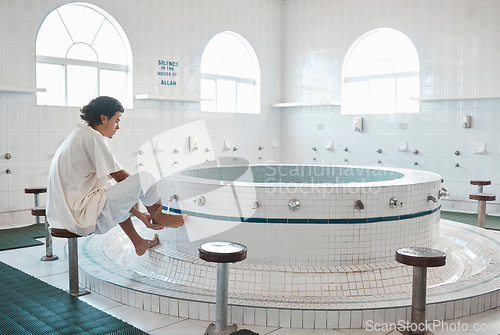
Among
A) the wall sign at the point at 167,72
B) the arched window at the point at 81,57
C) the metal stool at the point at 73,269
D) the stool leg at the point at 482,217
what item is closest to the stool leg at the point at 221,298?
the metal stool at the point at 73,269

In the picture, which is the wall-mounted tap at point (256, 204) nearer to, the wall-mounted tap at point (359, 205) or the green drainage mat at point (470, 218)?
the wall-mounted tap at point (359, 205)

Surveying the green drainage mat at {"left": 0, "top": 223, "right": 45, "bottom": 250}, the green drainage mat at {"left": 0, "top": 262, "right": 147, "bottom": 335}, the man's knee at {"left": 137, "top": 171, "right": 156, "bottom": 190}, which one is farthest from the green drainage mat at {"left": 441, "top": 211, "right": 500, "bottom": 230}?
the green drainage mat at {"left": 0, "top": 223, "right": 45, "bottom": 250}

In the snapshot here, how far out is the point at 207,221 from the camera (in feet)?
10.8

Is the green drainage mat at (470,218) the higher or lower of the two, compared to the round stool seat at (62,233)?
lower

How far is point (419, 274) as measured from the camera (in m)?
2.45

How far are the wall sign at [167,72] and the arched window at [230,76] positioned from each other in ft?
2.14

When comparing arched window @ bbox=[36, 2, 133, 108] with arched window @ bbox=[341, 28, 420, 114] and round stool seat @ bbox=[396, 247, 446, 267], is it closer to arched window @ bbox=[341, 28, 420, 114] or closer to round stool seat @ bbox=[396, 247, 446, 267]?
arched window @ bbox=[341, 28, 420, 114]

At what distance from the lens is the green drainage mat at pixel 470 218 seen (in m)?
5.34

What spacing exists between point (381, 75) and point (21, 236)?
562 centimetres

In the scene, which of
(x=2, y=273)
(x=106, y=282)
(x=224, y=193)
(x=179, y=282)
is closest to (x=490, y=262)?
(x=224, y=193)

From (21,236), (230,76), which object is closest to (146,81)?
(230,76)

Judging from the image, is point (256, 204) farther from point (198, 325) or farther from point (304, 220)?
point (198, 325)

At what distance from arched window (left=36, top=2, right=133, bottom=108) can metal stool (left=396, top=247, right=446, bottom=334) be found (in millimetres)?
4844

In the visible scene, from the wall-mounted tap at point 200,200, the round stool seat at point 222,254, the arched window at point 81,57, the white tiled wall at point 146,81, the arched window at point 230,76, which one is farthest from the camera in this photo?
the arched window at point 230,76
